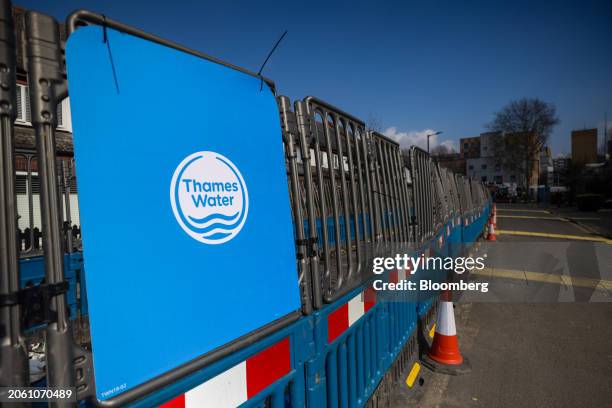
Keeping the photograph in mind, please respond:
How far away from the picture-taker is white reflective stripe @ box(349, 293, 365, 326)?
2.41 meters

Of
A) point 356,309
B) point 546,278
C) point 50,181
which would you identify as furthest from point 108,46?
point 546,278

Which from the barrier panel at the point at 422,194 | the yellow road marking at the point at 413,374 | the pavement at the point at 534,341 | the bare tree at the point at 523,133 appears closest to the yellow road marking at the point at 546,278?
the pavement at the point at 534,341

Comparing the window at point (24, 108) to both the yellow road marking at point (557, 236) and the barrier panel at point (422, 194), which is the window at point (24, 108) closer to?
the barrier panel at point (422, 194)

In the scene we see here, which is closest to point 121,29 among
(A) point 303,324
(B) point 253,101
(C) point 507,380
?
(B) point 253,101

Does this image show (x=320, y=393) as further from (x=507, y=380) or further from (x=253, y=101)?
(x=507, y=380)

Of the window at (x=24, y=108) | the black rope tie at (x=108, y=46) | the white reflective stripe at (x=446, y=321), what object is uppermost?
the black rope tie at (x=108, y=46)

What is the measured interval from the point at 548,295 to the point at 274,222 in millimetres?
6850

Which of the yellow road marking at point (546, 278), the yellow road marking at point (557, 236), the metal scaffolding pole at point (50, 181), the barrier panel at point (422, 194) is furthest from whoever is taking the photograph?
the yellow road marking at point (557, 236)

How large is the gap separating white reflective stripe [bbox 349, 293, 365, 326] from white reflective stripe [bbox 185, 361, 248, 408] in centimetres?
105

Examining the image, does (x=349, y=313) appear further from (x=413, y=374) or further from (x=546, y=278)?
(x=546, y=278)

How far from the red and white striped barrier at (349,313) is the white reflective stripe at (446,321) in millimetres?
1640

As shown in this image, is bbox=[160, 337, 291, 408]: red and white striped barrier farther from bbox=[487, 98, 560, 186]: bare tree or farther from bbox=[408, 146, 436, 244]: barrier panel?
bbox=[487, 98, 560, 186]: bare tree

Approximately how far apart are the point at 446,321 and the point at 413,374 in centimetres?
66

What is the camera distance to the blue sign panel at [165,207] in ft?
3.51
